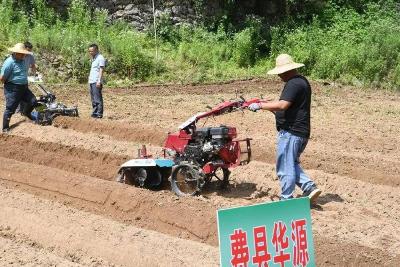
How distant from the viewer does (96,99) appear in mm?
12734

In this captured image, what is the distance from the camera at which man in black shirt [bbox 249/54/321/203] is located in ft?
22.9

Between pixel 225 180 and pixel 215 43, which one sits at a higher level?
pixel 215 43

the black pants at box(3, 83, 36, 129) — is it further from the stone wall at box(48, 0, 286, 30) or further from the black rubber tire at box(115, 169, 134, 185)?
the stone wall at box(48, 0, 286, 30)

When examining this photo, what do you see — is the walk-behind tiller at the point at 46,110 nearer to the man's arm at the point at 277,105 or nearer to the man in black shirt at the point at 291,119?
the man in black shirt at the point at 291,119

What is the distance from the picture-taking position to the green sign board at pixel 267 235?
3.63 meters

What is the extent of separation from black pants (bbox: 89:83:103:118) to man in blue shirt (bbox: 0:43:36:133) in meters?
1.45

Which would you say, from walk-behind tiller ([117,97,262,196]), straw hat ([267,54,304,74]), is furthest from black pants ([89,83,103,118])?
straw hat ([267,54,304,74])

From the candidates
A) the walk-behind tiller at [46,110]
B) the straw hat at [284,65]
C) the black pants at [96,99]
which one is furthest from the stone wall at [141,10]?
the straw hat at [284,65]

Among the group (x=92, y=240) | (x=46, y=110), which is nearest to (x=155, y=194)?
(x=92, y=240)

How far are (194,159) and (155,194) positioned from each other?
673 mm

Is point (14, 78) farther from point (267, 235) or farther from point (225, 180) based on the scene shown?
point (267, 235)

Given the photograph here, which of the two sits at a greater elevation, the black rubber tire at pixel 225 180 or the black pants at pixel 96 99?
the black pants at pixel 96 99

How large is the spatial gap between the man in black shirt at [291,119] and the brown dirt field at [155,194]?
611 millimetres

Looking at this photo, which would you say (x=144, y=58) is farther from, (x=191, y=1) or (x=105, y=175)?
(x=105, y=175)
